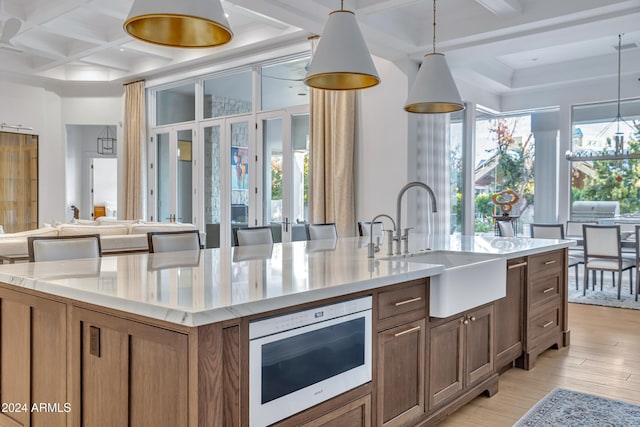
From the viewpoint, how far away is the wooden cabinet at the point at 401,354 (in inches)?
86.5

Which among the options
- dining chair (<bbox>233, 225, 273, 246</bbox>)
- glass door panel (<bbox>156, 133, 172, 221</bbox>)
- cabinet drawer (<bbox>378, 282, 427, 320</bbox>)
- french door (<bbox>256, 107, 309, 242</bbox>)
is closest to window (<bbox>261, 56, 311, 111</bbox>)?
french door (<bbox>256, 107, 309, 242</bbox>)

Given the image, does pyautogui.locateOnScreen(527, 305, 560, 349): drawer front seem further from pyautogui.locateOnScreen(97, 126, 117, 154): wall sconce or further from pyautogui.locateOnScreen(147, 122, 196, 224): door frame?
pyautogui.locateOnScreen(97, 126, 117, 154): wall sconce

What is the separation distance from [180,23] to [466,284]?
1907 millimetres

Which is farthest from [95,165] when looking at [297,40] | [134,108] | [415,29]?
[415,29]

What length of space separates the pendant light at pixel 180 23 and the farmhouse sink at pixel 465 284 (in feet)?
5.09

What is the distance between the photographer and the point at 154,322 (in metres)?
1.60

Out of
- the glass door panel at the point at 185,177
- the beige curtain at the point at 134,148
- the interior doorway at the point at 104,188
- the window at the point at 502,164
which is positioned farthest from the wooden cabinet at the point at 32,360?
the interior doorway at the point at 104,188

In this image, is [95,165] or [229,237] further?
[95,165]

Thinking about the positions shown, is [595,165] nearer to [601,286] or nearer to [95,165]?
[601,286]

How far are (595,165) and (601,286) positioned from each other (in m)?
2.14

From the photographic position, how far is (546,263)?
3961 millimetres

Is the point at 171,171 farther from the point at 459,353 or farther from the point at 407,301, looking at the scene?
the point at 407,301

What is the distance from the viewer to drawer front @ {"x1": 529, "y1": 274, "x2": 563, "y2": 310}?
373 cm

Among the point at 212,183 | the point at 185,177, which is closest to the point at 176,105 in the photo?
the point at 185,177
